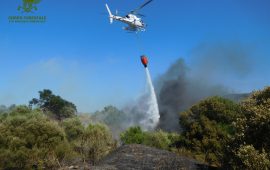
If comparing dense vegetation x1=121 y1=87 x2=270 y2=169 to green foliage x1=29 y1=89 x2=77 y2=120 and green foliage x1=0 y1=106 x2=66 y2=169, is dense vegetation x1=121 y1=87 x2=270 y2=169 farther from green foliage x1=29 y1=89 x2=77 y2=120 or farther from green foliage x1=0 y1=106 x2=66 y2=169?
green foliage x1=29 y1=89 x2=77 y2=120

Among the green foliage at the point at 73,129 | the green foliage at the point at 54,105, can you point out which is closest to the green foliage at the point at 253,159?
the green foliage at the point at 73,129

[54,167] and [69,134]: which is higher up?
[69,134]

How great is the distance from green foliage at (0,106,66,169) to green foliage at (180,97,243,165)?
54.0 ft

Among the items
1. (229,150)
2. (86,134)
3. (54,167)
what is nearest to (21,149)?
(54,167)

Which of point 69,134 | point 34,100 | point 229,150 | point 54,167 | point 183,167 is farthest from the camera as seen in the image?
point 34,100

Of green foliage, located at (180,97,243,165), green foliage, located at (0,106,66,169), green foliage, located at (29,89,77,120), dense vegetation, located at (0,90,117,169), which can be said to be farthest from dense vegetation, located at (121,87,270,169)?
green foliage, located at (29,89,77,120)

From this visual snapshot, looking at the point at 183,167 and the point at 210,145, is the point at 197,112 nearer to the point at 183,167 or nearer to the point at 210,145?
the point at 210,145

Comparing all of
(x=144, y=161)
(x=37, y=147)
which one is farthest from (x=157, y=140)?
(x=144, y=161)

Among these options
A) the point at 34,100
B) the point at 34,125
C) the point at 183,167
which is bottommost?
the point at 183,167

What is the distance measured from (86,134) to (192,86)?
92.6 metres

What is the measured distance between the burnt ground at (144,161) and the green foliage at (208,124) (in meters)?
7.79

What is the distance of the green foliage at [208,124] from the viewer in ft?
145

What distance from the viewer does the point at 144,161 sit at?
3503 centimetres

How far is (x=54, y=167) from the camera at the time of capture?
1629 inches
